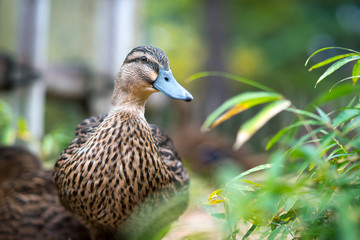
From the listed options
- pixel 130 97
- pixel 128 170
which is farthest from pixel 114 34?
pixel 128 170

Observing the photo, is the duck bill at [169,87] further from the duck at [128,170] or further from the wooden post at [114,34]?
the wooden post at [114,34]

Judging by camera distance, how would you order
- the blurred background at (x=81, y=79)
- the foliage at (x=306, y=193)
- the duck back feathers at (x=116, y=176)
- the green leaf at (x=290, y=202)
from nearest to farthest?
1. the foliage at (x=306, y=193)
2. the green leaf at (x=290, y=202)
3. the duck back feathers at (x=116, y=176)
4. the blurred background at (x=81, y=79)

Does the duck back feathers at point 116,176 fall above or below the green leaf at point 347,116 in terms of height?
below

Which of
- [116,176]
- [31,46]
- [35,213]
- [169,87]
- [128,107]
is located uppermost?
[31,46]

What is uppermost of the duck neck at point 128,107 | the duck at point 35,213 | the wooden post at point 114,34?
the wooden post at point 114,34

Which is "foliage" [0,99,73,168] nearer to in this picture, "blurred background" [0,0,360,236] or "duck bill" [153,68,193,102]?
"blurred background" [0,0,360,236]

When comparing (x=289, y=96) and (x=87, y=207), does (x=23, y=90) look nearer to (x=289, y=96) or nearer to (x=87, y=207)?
(x=87, y=207)

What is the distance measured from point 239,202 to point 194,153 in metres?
5.73

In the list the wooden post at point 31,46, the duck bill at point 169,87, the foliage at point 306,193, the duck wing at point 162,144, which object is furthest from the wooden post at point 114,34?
the foliage at point 306,193

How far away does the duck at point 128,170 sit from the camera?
2211 mm

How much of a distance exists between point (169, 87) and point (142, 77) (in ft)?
0.67

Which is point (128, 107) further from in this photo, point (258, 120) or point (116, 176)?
point (258, 120)

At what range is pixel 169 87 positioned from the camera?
7.61 ft

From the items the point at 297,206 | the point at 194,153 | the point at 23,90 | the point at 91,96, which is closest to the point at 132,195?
the point at 297,206
